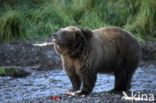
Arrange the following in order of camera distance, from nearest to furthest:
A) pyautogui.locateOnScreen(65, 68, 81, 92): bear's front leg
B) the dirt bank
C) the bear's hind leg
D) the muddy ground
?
1. pyautogui.locateOnScreen(65, 68, 81, 92): bear's front leg
2. the muddy ground
3. the bear's hind leg
4. the dirt bank

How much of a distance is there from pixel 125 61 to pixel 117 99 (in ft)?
3.72

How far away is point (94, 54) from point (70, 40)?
1.71ft

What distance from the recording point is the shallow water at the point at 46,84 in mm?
8174

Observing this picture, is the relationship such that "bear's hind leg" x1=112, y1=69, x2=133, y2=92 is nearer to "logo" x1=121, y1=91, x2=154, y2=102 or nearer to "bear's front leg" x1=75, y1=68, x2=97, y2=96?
"logo" x1=121, y1=91, x2=154, y2=102

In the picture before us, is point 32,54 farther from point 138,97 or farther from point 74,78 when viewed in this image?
point 138,97

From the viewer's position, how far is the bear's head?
261 inches

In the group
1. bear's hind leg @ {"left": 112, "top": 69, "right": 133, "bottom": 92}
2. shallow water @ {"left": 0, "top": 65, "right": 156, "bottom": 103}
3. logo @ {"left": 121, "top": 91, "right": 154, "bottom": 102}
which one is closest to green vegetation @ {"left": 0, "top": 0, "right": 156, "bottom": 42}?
shallow water @ {"left": 0, "top": 65, "right": 156, "bottom": 103}

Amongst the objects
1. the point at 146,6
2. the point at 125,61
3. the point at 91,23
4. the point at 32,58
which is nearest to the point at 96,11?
the point at 91,23

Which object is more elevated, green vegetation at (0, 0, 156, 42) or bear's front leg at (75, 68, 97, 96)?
green vegetation at (0, 0, 156, 42)

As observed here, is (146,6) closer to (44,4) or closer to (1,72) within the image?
(44,4)

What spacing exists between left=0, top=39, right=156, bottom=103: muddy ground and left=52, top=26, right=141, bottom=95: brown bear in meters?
0.34

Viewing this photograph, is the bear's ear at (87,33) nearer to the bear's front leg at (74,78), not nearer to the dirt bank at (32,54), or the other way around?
the bear's front leg at (74,78)

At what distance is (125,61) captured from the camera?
7.36 metres

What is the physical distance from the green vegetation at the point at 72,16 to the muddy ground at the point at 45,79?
60cm
